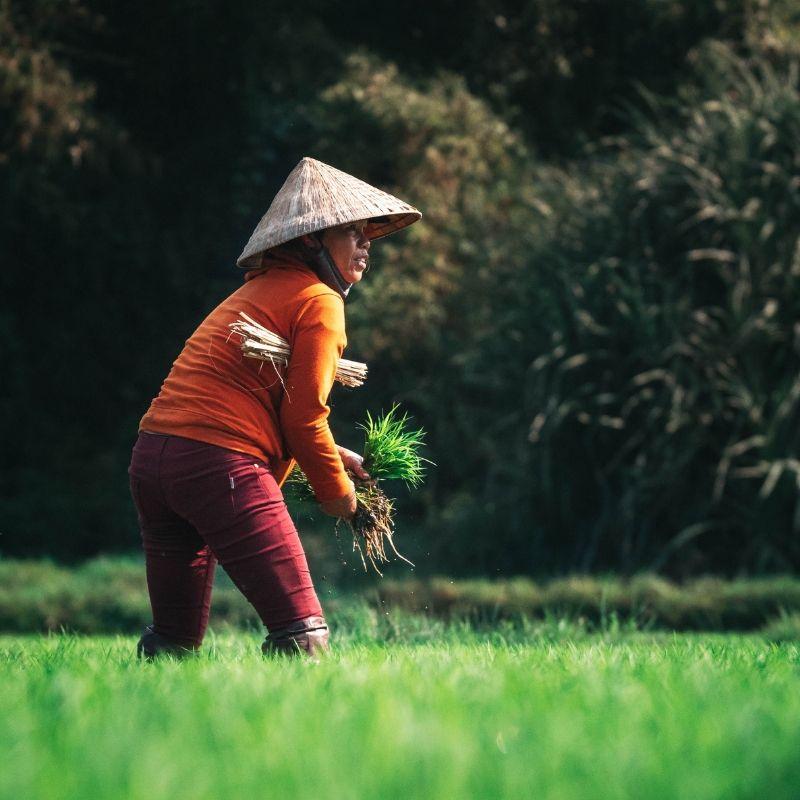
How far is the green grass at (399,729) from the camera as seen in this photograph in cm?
216

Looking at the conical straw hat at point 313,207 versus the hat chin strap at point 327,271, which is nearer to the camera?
the conical straw hat at point 313,207

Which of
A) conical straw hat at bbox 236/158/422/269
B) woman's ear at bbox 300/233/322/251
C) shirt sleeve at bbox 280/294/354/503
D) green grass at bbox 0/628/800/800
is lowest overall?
green grass at bbox 0/628/800/800

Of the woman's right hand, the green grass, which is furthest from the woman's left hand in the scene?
the green grass

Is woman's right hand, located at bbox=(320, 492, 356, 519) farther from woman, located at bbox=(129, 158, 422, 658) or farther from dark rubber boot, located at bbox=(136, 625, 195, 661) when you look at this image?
dark rubber boot, located at bbox=(136, 625, 195, 661)

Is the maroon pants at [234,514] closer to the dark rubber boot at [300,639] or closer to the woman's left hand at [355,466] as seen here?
the dark rubber boot at [300,639]

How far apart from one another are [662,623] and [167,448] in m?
4.28

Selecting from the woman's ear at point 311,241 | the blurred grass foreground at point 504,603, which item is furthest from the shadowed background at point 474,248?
the woman's ear at point 311,241

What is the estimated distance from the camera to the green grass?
216 cm

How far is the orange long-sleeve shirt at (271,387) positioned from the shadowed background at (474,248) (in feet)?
17.6

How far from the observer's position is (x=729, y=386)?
9273 mm

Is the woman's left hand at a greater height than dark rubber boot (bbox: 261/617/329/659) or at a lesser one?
greater

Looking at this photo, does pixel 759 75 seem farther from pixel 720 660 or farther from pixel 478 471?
pixel 720 660

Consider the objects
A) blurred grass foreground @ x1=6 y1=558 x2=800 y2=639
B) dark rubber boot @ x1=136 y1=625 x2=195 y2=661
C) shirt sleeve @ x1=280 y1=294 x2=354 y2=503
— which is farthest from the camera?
blurred grass foreground @ x1=6 y1=558 x2=800 y2=639

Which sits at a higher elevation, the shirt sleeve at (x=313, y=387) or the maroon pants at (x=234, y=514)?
the shirt sleeve at (x=313, y=387)
